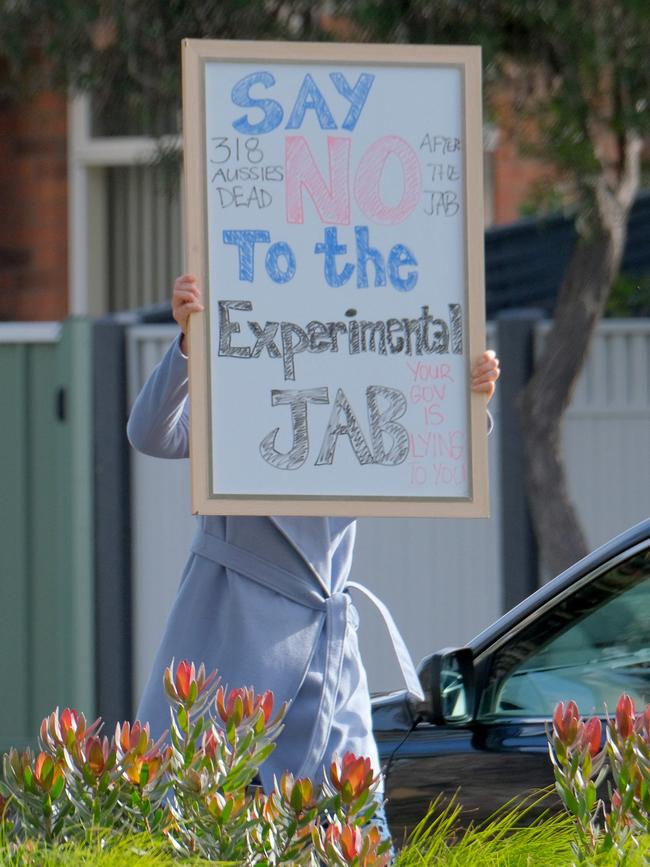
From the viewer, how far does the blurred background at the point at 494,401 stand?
5.96 metres

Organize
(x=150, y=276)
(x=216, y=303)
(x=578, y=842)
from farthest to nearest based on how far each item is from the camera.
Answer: (x=150, y=276)
(x=216, y=303)
(x=578, y=842)

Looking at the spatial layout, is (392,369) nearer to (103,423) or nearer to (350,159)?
(350,159)

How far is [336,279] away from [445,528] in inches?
158

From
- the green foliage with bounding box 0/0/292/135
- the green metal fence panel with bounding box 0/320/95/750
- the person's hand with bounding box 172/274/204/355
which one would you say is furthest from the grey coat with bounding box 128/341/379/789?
the green metal fence panel with bounding box 0/320/95/750

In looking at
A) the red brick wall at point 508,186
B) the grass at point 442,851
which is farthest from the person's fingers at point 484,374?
the red brick wall at point 508,186

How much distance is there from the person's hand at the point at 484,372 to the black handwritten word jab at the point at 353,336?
5 centimetres

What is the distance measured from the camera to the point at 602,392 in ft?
23.0

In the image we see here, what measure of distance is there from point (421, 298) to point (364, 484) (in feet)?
1.32

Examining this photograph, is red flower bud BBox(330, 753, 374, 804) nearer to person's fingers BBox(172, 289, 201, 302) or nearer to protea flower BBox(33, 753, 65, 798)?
protea flower BBox(33, 753, 65, 798)

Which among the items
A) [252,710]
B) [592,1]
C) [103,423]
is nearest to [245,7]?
[592,1]

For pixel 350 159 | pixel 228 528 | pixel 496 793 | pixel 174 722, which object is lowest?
pixel 496 793

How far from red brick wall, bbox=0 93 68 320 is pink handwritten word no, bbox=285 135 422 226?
7632mm

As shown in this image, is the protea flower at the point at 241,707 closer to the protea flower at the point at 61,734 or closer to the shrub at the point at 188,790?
the shrub at the point at 188,790

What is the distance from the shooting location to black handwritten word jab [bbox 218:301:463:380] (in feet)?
10.3
